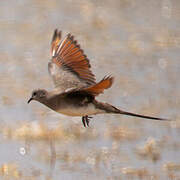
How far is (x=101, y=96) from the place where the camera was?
367 inches

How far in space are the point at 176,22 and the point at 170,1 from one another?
117 cm

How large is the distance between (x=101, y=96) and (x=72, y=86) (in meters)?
2.80

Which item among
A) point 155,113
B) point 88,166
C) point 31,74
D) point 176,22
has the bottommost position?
point 88,166

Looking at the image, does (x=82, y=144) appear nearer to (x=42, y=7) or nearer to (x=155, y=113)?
(x=155, y=113)

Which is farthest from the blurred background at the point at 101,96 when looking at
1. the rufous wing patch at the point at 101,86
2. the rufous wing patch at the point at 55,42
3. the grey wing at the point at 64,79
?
the rufous wing patch at the point at 101,86

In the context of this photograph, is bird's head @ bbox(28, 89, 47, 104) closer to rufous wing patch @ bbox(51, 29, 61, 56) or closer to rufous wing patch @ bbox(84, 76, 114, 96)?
rufous wing patch @ bbox(84, 76, 114, 96)

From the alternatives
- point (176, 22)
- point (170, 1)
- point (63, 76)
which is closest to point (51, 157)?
point (63, 76)

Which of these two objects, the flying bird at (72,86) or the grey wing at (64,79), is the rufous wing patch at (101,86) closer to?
the flying bird at (72,86)

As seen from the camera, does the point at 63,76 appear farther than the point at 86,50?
No

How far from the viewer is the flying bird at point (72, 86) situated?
6.18 meters

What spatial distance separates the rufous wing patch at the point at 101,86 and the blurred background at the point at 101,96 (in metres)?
1.36

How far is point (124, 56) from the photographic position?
10859 millimetres

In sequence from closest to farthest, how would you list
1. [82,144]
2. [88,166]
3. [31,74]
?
[88,166]
[82,144]
[31,74]

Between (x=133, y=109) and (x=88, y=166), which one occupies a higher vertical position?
(x=133, y=109)
